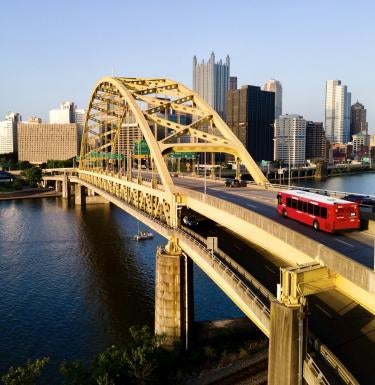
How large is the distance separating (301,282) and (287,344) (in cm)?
213

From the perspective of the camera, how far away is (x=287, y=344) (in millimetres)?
15180

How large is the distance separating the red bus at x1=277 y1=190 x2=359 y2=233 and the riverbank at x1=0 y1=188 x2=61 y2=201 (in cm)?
10877

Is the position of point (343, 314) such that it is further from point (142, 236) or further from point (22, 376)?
point (142, 236)

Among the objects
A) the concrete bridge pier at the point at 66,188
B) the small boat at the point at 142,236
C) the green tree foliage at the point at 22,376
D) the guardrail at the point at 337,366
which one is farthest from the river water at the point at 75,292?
the concrete bridge pier at the point at 66,188

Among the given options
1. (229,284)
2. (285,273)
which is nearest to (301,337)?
(285,273)

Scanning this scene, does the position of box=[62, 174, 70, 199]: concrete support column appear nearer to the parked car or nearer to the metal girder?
the parked car

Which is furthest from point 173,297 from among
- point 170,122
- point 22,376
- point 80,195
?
point 80,195

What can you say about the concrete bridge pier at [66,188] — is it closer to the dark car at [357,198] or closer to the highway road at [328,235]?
the highway road at [328,235]

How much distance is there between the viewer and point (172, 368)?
27.3 m

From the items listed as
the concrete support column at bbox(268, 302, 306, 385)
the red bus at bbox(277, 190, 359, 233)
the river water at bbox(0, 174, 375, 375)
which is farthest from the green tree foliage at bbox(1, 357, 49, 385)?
the red bus at bbox(277, 190, 359, 233)

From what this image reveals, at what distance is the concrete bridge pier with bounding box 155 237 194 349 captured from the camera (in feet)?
101

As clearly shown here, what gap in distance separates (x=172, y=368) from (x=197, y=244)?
25.1ft

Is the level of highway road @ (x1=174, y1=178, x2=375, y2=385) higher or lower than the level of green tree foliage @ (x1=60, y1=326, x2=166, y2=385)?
higher

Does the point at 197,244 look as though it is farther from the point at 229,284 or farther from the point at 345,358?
the point at 345,358
